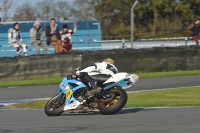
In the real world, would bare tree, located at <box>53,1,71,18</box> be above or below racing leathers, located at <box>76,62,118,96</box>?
above

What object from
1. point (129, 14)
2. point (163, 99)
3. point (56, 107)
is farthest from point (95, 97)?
point (129, 14)

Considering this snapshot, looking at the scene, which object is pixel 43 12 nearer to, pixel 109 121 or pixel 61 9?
pixel 61 9

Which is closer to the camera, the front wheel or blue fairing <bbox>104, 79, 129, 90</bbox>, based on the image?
the front wheel

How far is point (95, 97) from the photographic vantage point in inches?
413

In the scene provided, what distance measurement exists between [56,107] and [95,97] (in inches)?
Result: 35.3

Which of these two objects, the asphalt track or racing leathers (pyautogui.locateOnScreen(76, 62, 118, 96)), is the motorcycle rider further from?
the asphalt track

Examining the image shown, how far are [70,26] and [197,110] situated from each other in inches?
822

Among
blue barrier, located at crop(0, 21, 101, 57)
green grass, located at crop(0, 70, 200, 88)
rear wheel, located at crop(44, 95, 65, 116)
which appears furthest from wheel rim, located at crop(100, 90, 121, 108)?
blue barrier, located at crop(0, 21, 101, 57)

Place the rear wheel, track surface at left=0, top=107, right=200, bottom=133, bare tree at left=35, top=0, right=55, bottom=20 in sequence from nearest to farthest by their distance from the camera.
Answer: track surface at left=0, top=107, right=200, bottom=133
the rear wheel
bare tree at left=35, top=0, right=55, bottom=20

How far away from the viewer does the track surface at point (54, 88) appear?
52.9 feet

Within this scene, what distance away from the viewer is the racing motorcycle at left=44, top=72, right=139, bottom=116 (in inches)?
401

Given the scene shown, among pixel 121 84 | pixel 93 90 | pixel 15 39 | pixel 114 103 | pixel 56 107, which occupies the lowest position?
pixel 56 107

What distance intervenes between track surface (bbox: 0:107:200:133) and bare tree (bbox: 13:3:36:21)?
2222cm

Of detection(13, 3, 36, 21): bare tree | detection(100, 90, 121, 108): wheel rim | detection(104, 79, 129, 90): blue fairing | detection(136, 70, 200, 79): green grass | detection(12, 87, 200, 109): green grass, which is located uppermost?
detection(13, 3, 36, 21): bare tree
